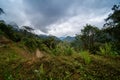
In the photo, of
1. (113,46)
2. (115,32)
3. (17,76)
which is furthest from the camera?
(113,46)

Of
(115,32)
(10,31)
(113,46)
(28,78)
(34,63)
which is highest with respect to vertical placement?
(10,31)

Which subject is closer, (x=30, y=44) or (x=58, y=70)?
(x=58, y=70)

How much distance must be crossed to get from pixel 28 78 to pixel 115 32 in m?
5.68

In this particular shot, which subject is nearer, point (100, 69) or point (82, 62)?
point (100, 69)

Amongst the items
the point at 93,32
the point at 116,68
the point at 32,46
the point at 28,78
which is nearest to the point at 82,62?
the point at 116,68

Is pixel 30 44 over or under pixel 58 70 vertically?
over

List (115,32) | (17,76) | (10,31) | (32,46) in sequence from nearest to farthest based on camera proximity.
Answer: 1. (17,76)
2. (115,32)
3. (32,46)
4. (10,31)

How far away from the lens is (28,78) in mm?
6949

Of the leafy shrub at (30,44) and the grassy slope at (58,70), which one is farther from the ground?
the leafy shrub at (30,44)

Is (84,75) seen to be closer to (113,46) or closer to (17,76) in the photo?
(17,76)

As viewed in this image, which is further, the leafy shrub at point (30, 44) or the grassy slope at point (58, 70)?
the leafy shrub at point (30, 44)

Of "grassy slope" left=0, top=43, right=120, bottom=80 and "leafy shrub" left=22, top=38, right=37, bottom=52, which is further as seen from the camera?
"leafy shrub" left=22, top=38, right=37, bottom=52

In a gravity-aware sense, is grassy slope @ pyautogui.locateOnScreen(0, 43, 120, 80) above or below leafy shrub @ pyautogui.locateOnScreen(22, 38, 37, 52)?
below

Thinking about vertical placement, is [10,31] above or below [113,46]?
above
